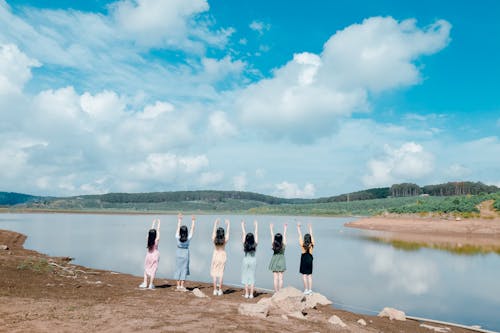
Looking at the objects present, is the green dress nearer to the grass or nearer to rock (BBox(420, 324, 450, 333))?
rock (BBox(420, 324, 450, 333))

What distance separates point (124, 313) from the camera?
872 centimetres

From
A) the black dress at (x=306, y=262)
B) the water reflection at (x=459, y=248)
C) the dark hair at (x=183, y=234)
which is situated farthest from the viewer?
the water reflection at (x=459, y=248)

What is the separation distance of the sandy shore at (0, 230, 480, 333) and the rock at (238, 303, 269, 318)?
0.55 ft

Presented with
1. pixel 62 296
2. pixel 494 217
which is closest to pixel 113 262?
pixel 62 296

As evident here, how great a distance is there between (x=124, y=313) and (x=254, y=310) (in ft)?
9.98

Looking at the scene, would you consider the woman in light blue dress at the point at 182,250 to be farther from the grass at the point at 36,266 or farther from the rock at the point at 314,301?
the grass at the point at 36,266

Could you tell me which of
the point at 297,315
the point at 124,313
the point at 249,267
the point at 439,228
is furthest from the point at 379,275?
the point at 439,228

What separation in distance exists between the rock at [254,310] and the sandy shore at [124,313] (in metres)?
0.17

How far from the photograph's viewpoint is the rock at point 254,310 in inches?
358

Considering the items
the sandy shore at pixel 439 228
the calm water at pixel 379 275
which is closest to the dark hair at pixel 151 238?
the calm water at pixel 379 275

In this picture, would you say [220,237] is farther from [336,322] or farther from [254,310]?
[336,322]

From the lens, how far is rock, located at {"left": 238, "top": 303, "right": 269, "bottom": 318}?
910cm

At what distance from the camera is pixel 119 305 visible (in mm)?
9875

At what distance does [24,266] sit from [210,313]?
11.0 meters
